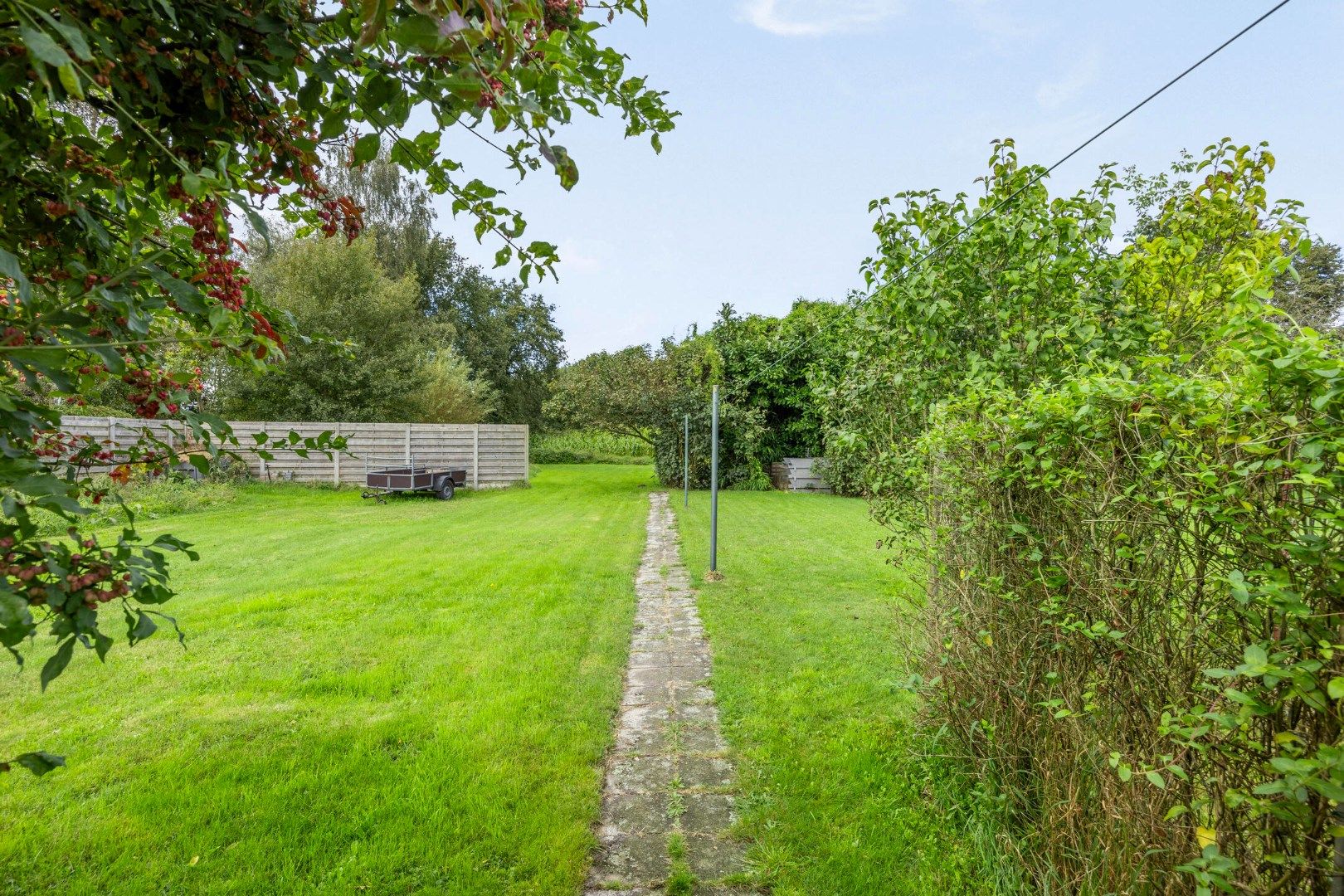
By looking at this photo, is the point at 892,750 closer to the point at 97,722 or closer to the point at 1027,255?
the point at 1027,255

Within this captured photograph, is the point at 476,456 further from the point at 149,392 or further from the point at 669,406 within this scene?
the point at 149,392

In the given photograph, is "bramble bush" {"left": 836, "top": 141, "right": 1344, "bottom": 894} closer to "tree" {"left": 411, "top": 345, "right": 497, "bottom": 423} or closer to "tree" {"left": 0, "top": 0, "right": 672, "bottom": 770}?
"tree" {"left": 0, "top": 0, "right": 672, "bottom": 770}

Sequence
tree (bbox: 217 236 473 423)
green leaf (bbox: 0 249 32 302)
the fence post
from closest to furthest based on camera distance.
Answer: green leaf (bbox: 0 249 32 302) < the fence post < tree (bbox: 217 236 473 423)

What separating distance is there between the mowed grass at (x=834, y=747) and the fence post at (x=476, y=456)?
11.1 metres

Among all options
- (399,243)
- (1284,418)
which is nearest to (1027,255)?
(1284,418)

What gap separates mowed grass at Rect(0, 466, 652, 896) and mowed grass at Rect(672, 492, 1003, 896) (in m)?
0.77

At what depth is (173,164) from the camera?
1354 millimetres

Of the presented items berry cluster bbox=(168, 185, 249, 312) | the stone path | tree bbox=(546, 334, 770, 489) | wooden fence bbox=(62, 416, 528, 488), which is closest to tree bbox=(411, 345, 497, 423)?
wooden fence bbox=(62, 416, 528, 488)

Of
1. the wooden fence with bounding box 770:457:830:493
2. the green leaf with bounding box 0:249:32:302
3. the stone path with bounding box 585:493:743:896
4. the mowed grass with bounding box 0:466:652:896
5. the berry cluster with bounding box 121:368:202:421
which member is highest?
the green leaf with bounding box 0:249:32:302

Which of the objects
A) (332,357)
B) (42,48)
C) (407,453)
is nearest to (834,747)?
(42,48)

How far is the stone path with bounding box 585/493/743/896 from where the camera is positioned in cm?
234

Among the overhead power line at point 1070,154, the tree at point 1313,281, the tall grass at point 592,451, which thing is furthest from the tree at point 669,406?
the overhead power line at point 1070,154

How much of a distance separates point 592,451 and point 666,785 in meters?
28.7

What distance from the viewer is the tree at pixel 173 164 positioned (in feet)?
3.37
